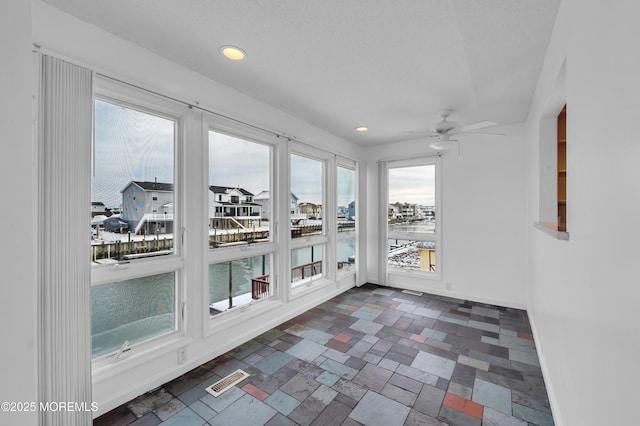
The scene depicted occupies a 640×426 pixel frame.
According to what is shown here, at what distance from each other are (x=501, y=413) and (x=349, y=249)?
3.16 meters

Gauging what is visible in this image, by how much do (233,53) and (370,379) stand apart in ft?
9.17

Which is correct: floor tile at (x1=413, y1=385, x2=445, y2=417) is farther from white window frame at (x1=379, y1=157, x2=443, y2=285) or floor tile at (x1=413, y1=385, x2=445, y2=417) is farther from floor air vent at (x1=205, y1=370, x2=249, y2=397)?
white window frame at (x1=379, y1=157, x2=443, y2=285)

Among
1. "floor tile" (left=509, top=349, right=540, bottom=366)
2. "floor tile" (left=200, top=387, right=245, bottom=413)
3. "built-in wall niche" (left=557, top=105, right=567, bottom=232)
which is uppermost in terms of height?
"built-in wall niche" (left=557, top=105, right=567, bottom=232)

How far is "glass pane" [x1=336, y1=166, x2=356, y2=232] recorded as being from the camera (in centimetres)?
462

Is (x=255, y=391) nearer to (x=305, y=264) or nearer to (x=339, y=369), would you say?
(x=339, y=369)

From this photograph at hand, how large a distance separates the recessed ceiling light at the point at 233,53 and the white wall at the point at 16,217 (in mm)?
1536

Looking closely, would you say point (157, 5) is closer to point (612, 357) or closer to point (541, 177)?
point (612, 357)

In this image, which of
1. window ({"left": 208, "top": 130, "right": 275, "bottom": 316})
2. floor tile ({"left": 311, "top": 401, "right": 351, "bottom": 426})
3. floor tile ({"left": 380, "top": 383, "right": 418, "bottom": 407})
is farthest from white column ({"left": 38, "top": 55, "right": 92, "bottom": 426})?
floor tile ({"left": 380, "top": 383, "right": 418, "bottom": 407})

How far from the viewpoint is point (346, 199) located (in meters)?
4.77

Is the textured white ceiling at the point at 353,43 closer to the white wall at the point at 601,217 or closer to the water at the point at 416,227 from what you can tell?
the white wall at the point at 601,217

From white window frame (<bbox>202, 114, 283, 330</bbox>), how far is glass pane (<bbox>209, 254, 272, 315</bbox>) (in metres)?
0.05

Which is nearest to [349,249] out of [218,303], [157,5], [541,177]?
[218,303]

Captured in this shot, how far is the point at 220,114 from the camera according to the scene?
2.53 m

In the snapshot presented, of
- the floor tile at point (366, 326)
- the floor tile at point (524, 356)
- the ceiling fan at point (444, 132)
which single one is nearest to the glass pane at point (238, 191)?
the floor tile at point (366, 326)
